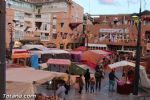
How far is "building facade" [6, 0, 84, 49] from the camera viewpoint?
60.3 meters

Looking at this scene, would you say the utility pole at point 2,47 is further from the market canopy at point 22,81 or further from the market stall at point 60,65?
the market stall at point 60,65

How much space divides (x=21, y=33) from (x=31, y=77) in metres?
49.8

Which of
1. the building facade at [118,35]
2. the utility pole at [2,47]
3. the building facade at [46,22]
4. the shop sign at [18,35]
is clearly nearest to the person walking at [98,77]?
the utility pole at [2,47]

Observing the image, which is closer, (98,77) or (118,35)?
(98,77)

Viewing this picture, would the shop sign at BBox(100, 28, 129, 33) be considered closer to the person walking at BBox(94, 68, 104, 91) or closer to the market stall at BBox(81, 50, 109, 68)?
the market stall at BBox(81, 50, 109, 68)

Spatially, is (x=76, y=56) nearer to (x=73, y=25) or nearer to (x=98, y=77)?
(x=98, y=77)

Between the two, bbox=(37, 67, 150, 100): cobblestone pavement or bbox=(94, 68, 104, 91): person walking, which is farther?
bbox=(94, 68, 104, 91): person walking

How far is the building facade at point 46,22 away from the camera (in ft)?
198

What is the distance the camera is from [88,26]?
213 feet

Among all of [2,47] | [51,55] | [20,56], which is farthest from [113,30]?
[2,47]

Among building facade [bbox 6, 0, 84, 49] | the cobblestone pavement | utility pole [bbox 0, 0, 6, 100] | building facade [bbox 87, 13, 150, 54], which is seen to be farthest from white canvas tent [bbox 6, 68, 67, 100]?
building facade [bbox 6, 0, 84, 49]

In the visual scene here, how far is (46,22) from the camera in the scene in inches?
2549

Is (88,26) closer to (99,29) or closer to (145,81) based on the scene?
(99,29)

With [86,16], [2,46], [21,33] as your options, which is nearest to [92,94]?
[2,46]
